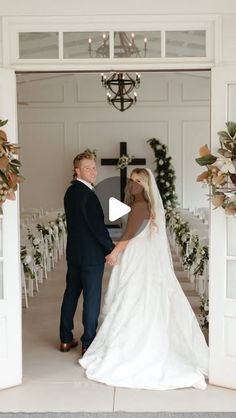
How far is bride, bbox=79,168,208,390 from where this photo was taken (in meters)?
4.94

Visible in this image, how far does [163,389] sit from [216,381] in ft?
1.48

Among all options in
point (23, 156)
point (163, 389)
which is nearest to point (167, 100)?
point (23, 156)

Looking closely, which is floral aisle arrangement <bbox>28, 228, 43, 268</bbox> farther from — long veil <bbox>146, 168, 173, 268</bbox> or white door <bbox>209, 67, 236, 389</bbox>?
white door <bbox>209, 67, 236, 389</bbox>

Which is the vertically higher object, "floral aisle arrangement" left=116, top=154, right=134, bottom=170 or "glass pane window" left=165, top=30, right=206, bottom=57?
"glass pane window" left=165, top=30, right=206, bottom=57

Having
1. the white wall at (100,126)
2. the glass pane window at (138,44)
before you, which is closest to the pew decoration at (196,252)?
the glass pane window at (138,44)

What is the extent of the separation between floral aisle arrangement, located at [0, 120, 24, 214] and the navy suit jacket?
91 cm

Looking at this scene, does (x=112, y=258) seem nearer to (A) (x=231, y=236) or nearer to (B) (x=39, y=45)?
(A) (x=231, y=236)

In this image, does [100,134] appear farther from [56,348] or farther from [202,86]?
[56,348]

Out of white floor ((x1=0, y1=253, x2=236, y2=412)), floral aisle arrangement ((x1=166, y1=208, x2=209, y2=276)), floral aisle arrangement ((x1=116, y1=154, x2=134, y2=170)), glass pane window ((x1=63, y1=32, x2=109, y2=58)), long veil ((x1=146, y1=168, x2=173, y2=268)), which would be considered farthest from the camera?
floral aisle arrangement ((x1=116, y1=154, x2=134, y2=170))

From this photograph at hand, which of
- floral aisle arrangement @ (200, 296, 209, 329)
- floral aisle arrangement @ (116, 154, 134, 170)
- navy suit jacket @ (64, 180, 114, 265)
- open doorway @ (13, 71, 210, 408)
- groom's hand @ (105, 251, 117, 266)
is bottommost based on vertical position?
floral aisle arrangement @ (200, 296, 209, 329)

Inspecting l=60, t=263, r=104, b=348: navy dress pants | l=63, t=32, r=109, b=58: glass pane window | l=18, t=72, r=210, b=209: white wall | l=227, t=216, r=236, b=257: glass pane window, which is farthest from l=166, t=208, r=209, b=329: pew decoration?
l=18, t=72, r=210, b=209: white wall

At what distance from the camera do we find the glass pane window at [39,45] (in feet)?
15.5

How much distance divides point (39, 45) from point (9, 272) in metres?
1.83

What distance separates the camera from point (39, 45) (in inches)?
187
